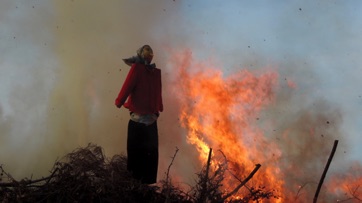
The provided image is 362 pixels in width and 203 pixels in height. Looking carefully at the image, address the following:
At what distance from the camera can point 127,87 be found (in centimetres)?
729

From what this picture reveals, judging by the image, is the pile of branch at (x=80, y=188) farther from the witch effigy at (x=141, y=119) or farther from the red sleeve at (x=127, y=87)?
the red sleeve at (x=127, y=87)

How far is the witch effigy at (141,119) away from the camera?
741 centimetres

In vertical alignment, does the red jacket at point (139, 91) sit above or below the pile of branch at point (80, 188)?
above

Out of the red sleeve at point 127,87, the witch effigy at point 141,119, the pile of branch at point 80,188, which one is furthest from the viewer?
the witch effigy at point 141,119

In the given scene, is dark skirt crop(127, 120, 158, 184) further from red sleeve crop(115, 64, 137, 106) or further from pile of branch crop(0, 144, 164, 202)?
red sleeve crop(115, 64, 137, 106)

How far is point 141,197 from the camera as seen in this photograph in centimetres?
669

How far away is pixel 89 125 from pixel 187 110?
3.07 m

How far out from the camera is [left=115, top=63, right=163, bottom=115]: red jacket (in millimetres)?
7316

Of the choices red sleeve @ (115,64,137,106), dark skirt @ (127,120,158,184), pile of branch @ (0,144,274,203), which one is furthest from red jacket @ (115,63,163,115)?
pile of branch @ (0,144,274,203)

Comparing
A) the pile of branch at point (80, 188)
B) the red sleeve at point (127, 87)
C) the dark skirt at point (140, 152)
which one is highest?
the red sleeve at point (127, 87)

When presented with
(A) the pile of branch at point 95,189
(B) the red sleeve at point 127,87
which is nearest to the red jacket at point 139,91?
(B) the red sleeve at point 127,87

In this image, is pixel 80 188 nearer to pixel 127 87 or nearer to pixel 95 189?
pixel 95 189

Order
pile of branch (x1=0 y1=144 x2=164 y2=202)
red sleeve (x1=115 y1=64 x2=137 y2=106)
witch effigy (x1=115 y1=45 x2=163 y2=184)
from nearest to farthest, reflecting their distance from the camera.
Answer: pile of branch (x1=0 y1=144 x2=164 y2=202) → red sleeve (x1=115 y1=64 x2=137 y2=106) → witch effigy (x1=115 y1=45 x2=163 y2=184)

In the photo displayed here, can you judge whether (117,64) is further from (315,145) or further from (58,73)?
(315,145)
